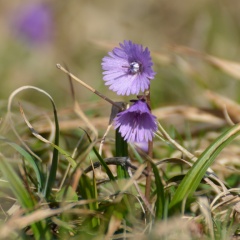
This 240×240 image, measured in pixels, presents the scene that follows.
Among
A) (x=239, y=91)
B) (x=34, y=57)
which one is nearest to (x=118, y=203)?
(x=239, y=91)

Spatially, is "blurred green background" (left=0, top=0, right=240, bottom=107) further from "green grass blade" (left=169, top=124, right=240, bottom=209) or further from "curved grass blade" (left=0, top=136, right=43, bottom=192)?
"green grass blade" (left=169, top=124, right=240, bottom=209)

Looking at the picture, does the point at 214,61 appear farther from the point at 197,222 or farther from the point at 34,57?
the point at 34,57

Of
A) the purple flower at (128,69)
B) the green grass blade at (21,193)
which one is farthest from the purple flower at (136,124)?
the green grass blade at (21,193)

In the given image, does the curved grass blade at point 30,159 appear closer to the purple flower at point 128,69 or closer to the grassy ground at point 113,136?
the grassy ground at point 113,136

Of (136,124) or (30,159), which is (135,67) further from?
(30,159)

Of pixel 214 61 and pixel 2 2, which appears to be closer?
pixel 214 61

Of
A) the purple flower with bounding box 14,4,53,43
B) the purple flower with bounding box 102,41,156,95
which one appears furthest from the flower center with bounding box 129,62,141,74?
the purple flower with bounding box 14,4,53,43

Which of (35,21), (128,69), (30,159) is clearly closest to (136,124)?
(128,69)
